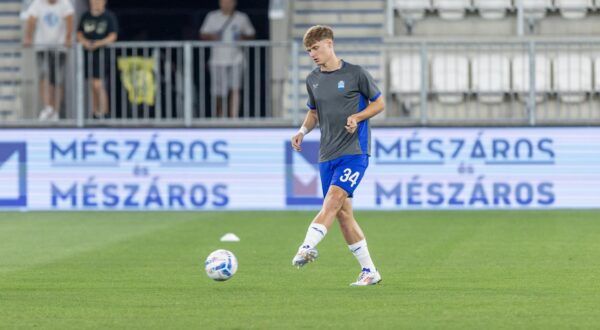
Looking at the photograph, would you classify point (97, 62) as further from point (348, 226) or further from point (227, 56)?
point (348, 226)

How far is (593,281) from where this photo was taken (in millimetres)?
12406

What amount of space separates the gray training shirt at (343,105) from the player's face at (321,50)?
24cm

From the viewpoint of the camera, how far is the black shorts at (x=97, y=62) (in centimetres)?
2414

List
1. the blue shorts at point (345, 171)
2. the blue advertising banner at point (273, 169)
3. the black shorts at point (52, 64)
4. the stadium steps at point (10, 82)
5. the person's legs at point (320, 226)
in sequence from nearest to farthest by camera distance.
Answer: the person's legs at point (320, 226) < the blue shorts at point (345, 171) < the blue advertising banner at point (273, 169) < the black shorts at point (52, 64) < the stadium steps at point (10, 82)

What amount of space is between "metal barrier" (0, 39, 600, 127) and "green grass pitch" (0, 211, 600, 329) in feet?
9.17

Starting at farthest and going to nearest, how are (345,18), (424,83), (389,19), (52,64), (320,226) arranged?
(345,18), (389,19), (52,64), (424,83), (320,226)

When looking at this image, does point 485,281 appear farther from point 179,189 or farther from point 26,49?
point 26,49

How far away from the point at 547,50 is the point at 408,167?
3002 mm

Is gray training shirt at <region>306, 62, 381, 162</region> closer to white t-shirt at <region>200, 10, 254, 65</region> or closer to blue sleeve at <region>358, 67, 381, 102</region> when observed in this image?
blue sleeve at <region>358, 67, 381, 102</region>

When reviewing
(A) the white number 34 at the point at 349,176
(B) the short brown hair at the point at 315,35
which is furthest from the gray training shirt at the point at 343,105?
(B) the short brown hair at the point at 315,35

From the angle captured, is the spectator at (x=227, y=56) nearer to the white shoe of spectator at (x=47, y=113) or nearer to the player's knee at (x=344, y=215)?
the white shoe of spectator at (x=47, y=113)

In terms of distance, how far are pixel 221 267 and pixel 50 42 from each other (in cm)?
1354

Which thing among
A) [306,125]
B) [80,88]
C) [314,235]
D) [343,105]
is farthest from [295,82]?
[314,235]

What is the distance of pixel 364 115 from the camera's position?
12.2 m
